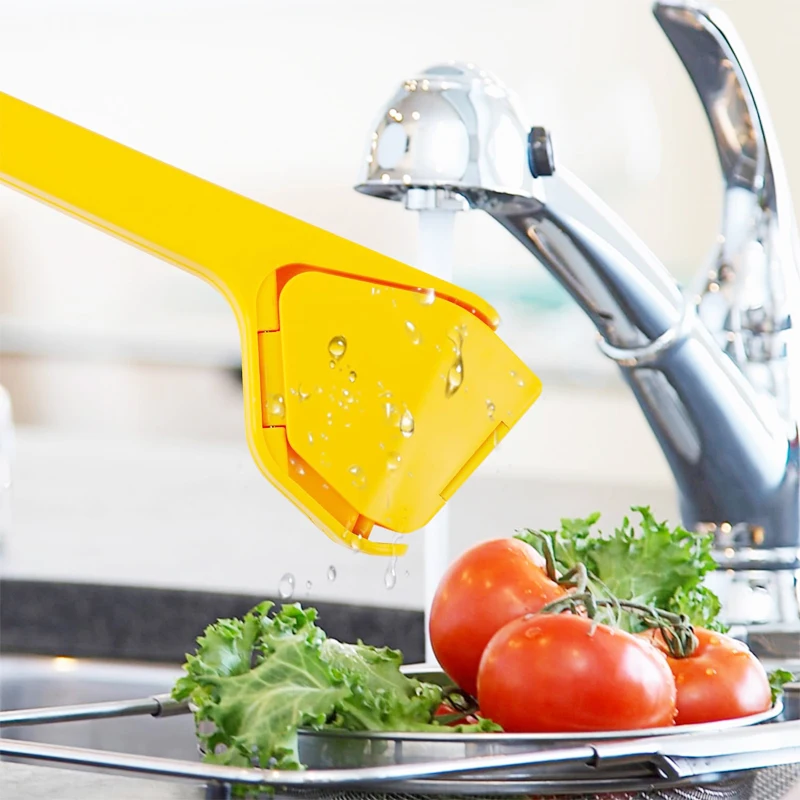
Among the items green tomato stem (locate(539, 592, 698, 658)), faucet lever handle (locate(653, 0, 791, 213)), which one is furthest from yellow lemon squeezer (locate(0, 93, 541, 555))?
faucet lever handle (locate(653, 0, 791, 213))

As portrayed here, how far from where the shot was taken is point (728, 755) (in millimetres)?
573

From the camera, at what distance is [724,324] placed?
96 centimetres

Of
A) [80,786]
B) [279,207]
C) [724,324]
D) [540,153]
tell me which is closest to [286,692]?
[80,786]

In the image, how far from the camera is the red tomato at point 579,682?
22.9 inches

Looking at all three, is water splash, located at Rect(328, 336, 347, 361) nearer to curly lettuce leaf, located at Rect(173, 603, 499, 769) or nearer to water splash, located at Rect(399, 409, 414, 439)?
water splash, located at Rect(399, 409, 414, 439)

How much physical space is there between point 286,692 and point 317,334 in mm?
165

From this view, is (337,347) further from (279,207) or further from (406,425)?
(279,207)

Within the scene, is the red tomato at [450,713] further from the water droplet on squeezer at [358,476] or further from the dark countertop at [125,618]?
the dark countertop at [125,618]

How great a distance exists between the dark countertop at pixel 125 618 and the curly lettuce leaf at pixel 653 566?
1.44ft

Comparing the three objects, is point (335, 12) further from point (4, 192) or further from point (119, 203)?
point (119, 203)

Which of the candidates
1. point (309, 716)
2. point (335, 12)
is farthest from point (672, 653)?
point (335, 12)

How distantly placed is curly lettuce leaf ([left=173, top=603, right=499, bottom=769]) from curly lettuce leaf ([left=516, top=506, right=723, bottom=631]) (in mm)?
175

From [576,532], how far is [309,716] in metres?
0.30

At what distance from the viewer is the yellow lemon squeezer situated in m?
0.54
